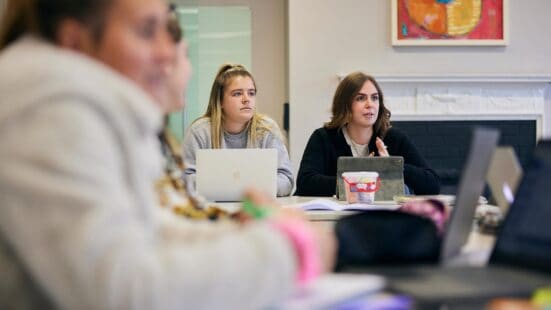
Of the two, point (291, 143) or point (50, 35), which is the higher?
point (50, 35)

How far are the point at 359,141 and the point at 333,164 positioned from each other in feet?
0.66

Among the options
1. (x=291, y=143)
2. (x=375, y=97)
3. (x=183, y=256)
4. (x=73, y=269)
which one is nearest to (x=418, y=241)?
(x=183, y=256)

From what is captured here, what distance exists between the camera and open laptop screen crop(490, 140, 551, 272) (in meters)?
1.01

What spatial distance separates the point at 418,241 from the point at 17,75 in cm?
63

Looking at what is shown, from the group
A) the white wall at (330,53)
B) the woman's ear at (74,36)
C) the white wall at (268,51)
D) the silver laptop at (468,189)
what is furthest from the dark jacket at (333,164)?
the woman's ear at (74,36)

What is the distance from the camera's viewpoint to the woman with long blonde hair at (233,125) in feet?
11.1

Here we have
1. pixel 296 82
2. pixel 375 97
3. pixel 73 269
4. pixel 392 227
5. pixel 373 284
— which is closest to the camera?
pixel 73 269

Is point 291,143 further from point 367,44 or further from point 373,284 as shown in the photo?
point 373,284

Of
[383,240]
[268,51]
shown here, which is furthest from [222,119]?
[383,240]

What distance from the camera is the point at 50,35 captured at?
2.80 feet

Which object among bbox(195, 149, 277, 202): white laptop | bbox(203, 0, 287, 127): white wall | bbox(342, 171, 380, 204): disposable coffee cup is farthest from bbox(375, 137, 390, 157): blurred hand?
bbox(203, 0, 287, 127): white wall

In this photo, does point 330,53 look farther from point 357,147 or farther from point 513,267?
point 513,267

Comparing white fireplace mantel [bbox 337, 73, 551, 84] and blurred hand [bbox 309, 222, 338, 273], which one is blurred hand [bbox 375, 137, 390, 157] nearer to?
white fireplace mantel [bbox 337, 73, 551, 84]

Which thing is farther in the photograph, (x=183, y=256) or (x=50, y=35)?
(x=50, y=35)
